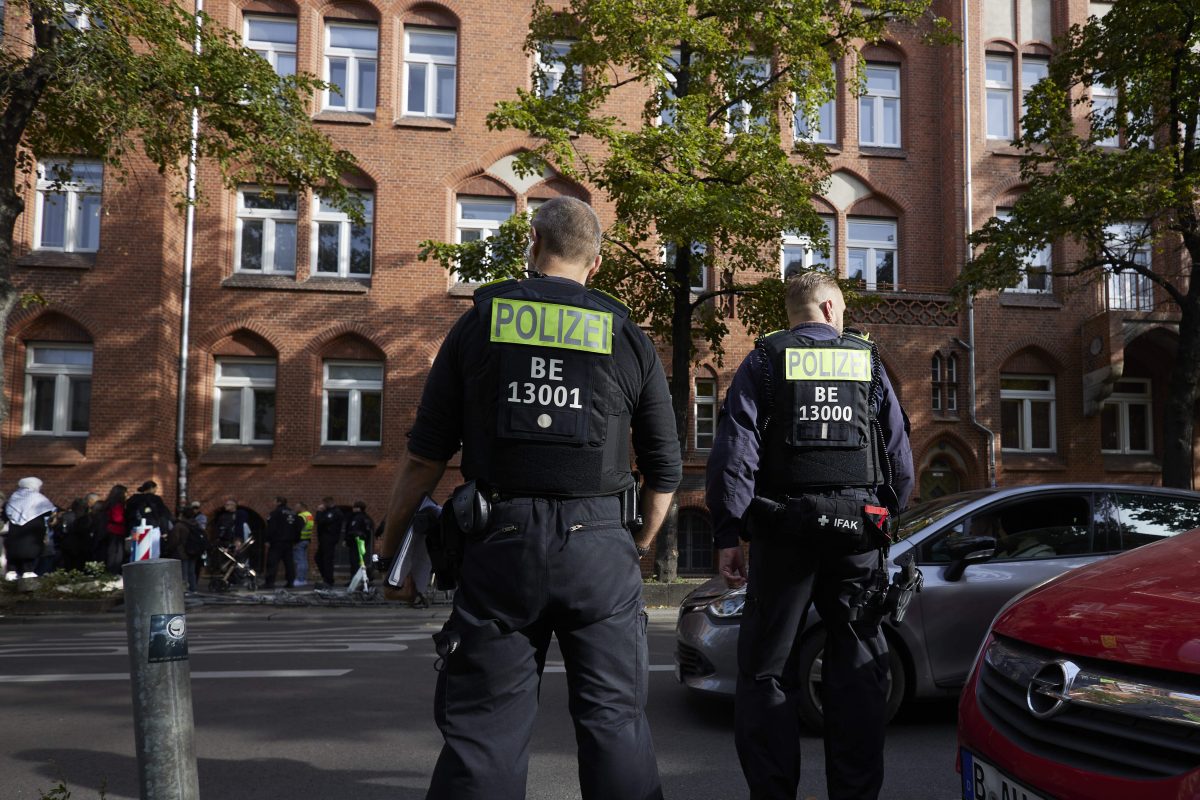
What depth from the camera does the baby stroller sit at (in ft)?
51.6

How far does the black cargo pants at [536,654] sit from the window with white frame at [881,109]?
68.0 feet

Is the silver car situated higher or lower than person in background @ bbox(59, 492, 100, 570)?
higher

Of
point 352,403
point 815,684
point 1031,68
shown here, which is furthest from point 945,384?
point 815,684

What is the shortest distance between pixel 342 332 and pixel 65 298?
5.32 metres

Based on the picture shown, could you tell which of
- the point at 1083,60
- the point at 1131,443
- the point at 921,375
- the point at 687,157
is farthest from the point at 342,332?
the point at 1131,443

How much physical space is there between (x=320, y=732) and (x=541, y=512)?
3.20 meters

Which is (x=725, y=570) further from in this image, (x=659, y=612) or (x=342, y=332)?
(x=342, y=332)

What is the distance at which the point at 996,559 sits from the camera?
4996mm

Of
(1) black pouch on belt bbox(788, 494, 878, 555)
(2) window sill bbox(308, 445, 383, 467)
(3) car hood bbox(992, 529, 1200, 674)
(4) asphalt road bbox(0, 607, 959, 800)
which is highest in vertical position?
(2) window sill bbox(308, 445, 383, 467)

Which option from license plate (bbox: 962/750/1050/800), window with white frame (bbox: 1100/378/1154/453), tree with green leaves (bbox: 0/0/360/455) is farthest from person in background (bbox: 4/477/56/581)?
window with white frame (bbox: 1100/378/1154/453)

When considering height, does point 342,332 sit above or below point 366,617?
above

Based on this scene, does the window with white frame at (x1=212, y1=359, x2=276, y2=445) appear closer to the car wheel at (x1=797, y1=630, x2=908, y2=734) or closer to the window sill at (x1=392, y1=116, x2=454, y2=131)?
the window sill at (x1=392, y1=116, x2=454, y2=131)

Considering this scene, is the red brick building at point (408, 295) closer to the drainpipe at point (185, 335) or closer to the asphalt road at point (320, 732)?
the drainpipe at point (185, 335)

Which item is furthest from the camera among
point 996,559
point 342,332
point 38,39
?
point 342,332
